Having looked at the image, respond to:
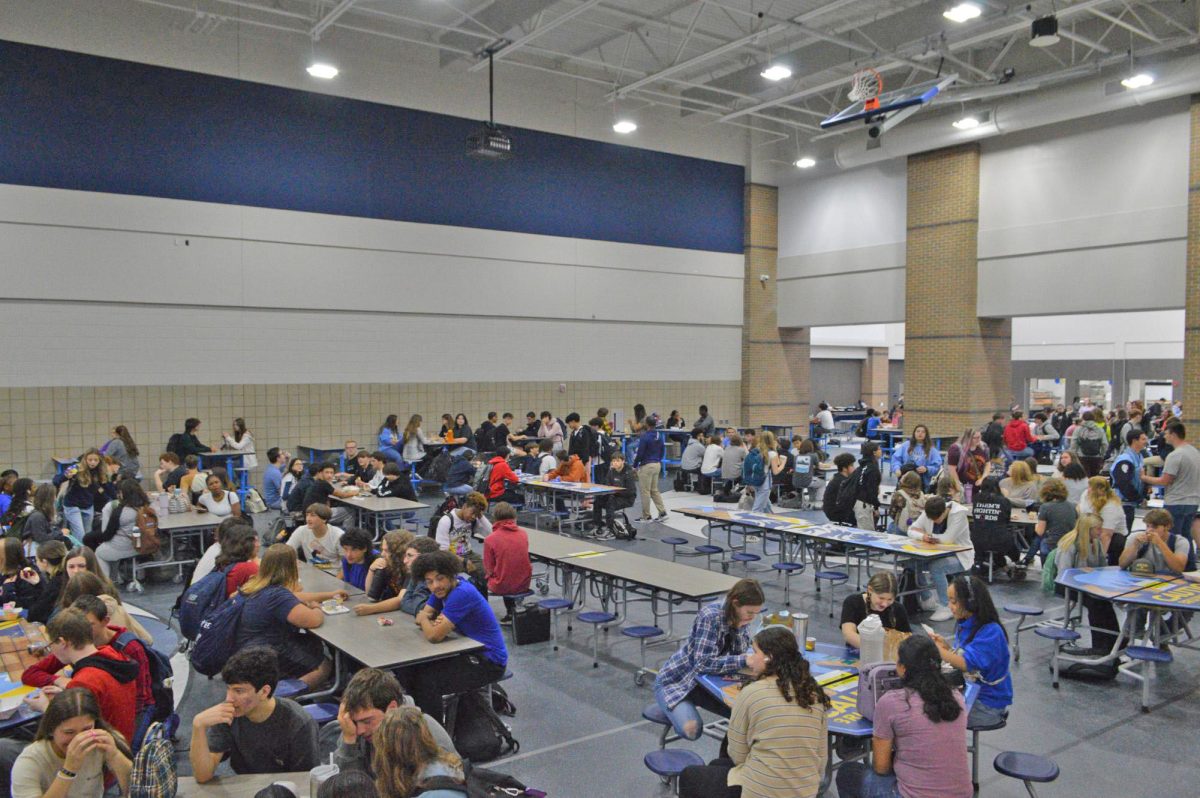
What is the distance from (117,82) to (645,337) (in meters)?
11.1

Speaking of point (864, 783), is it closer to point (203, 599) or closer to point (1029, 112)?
point (203, 599)

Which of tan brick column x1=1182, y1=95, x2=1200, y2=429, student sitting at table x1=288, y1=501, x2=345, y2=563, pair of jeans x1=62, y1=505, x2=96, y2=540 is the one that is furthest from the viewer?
tan brick column x1=1182, y1=95, x2=1200, y2=429

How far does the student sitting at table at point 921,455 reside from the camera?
1277cm

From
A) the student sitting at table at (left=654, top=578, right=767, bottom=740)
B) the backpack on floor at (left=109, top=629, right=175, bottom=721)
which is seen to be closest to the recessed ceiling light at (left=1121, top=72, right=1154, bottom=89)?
the student sitting at table at (left=654, top=578, right=767, bottom=740)

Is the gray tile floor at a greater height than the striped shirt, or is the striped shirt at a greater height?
the striped shirt

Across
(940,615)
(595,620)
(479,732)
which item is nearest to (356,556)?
(595,620)

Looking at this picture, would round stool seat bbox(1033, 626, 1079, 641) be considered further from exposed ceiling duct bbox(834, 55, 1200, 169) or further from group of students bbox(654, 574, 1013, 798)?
exposed ceiling duct bbox(834, 55, 1200, 169)

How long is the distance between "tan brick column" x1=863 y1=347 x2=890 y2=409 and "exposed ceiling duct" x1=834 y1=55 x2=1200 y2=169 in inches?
557

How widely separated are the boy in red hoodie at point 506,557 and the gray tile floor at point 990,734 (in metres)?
0.56

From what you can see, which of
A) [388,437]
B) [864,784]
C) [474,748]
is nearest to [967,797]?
[864,784]

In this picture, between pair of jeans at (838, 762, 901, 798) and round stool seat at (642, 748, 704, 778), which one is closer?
pair of jeans at (838, 762, 901, 798)

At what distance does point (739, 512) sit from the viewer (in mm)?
9945

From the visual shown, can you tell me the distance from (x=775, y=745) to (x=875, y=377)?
30.7 meters

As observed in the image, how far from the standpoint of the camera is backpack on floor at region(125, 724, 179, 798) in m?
3.25
